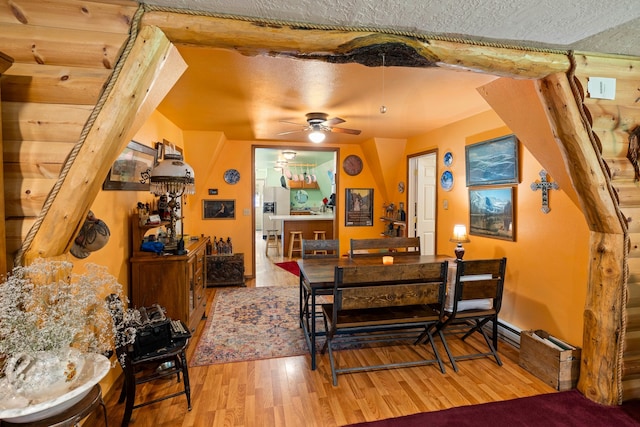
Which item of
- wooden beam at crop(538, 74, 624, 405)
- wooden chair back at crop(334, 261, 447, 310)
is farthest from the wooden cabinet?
wooden beam at crop(538, 74, 624, 405)

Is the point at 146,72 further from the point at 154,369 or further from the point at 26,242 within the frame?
the point at 154,369

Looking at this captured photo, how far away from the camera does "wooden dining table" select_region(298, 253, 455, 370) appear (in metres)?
2.54

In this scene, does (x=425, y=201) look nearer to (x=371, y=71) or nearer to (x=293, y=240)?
(x=371, y=71)

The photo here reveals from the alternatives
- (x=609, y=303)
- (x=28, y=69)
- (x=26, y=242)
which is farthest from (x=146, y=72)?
(x=609, y=303)

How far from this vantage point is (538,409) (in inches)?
83.0

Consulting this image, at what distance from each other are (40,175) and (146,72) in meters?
0.66

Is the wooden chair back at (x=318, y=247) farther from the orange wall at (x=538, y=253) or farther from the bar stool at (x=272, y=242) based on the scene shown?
the bar stool at (x=272, y=242)

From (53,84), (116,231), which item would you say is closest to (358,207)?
(116,231)

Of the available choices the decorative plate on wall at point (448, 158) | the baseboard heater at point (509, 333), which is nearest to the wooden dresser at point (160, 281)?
the baseboard heater at point (509, 333)

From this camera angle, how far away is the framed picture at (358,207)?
19.1 feet

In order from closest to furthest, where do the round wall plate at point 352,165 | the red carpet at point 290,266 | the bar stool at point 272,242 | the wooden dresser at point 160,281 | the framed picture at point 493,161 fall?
1. the wooden dresser at point 160,281
2. the framed picture at point 493,161
3. the round wall plate at point 352,165
4. the red carpet at point 290,266
5. the bar stool at point 272,242

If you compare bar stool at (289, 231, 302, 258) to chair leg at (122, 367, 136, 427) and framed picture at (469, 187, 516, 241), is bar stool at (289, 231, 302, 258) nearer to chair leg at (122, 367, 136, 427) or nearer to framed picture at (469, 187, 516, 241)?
framed picture at (469, 187, 516, 241)

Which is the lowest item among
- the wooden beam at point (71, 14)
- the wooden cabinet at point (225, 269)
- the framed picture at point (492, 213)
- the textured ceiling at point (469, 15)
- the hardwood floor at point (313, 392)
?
the hardwood floor at point (313, 392)

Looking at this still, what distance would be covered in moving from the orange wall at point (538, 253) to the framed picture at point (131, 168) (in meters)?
3.52
